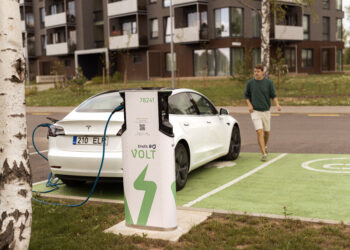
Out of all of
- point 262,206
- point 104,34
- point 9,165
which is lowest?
point 262,206

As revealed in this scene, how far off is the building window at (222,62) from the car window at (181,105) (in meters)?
34.3

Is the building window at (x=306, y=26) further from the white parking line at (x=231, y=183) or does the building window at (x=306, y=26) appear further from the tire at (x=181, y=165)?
the tire at (x=181, y=165)

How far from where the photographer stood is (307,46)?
50344 millimetres

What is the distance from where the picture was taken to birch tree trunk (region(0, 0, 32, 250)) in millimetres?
4062

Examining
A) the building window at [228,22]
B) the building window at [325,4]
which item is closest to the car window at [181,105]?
the building window at [228,22]

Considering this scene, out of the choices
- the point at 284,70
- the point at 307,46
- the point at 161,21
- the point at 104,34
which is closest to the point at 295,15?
the point at 307,46

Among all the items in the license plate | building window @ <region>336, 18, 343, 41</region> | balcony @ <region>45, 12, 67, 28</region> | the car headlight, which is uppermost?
balcony @ <region>45, 12, 67, 28</region>

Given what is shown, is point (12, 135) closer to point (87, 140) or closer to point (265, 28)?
point (87, 140)

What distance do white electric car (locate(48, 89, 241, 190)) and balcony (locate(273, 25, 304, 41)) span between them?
37818mm

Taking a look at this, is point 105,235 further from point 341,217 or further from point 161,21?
point 161,21

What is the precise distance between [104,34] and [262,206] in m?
50.0

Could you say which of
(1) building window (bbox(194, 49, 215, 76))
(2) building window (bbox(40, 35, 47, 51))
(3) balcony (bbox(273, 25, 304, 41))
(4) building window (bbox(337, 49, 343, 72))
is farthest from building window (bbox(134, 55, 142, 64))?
(4) building window (bbox(337, 49, 343, 72))

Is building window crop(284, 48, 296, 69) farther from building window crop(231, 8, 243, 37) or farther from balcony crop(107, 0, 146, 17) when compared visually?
balcony crop(107, 0, 146, 17)

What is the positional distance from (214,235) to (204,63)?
39397 mm
